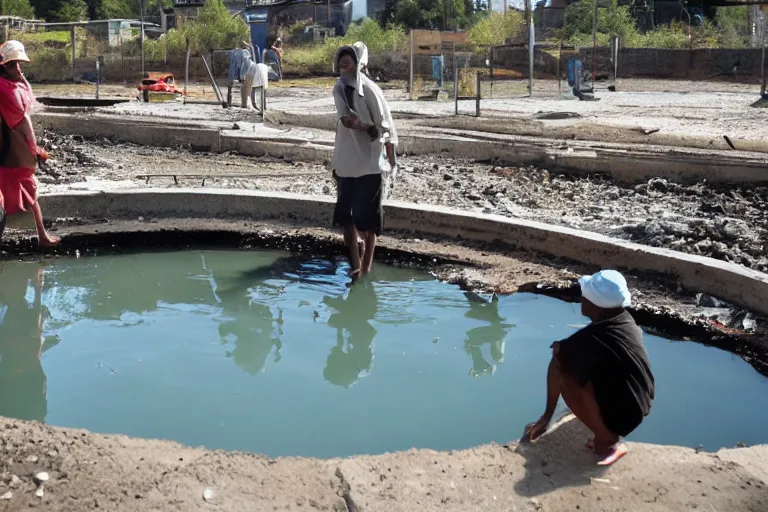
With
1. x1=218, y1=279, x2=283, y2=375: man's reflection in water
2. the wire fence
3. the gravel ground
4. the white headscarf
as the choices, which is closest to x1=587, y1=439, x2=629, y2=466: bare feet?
x1=218, y1=279, x2=283, y2=375: man's reflection in water

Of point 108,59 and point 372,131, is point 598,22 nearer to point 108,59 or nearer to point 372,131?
point 108,59

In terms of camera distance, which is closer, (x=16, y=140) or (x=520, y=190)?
(x=16, y=140)


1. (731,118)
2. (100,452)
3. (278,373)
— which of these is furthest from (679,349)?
(731,118)

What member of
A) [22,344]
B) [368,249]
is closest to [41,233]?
[22,344]

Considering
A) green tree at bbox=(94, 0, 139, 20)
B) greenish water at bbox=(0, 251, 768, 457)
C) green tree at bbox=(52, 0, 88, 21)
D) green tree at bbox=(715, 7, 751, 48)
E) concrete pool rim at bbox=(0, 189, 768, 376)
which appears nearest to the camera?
greenish water at bbox=(0, 251, 768, 457)

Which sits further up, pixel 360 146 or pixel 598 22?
pixel 598 22

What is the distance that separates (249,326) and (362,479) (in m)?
2.97

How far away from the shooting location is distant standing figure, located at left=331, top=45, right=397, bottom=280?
A: 6.61 m

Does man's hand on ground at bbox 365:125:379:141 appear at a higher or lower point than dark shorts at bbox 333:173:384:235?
higher

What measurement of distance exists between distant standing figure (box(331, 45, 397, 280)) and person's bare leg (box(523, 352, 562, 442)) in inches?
124

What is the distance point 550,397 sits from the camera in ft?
13.0

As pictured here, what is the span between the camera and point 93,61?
3462cm

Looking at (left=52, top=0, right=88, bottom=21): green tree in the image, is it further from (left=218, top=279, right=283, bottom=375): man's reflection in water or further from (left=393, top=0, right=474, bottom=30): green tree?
→ (left=218, top=279, right=283, bottom=375): man's reflection in water

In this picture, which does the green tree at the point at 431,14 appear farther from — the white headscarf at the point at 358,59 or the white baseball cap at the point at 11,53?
the white headscarf at the point at 358,59
